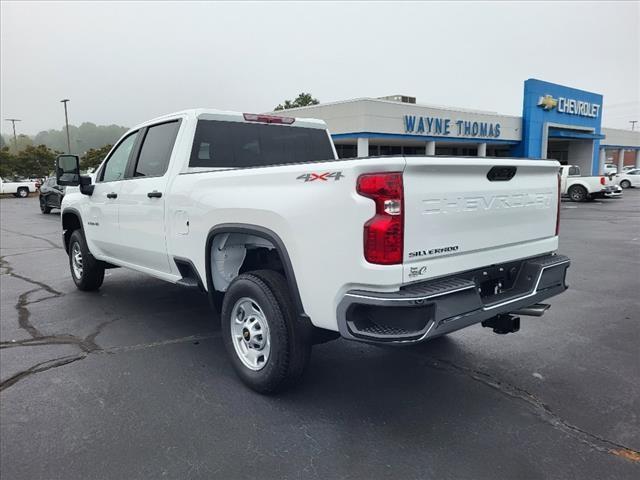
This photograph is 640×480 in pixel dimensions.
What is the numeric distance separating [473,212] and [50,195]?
23.0 meters

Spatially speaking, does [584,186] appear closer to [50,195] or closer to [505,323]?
[505,323]

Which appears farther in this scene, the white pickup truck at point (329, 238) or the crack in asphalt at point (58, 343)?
the crack in asphalt at point (58, 343)

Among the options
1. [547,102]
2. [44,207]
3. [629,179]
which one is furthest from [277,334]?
[629,179]

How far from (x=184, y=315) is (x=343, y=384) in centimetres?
255

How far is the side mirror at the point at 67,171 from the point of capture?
5.91 m

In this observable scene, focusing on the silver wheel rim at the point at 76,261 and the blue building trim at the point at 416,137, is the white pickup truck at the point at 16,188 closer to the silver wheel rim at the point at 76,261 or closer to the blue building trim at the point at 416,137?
the blue building trim at the point at 416,137

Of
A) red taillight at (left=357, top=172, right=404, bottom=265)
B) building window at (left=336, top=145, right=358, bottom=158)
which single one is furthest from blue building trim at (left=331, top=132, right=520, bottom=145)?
red taillight at (left=357, top=172, right=404, bottom=265)

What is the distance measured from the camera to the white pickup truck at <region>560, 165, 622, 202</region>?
80.2 ft

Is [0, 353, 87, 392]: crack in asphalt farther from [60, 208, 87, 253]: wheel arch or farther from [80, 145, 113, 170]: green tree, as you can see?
[80, 145, 113, 170]: green tree

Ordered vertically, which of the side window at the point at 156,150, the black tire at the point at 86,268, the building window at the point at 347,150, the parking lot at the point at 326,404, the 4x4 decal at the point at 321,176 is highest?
the building window at the point at 347,150

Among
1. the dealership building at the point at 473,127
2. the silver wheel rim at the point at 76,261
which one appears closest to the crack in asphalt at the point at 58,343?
the silver wheel rim at the point at 76,261

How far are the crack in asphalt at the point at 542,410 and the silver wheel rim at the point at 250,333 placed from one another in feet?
4.78

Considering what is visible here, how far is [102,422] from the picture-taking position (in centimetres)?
327

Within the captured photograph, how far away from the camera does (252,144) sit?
498 centimetres
